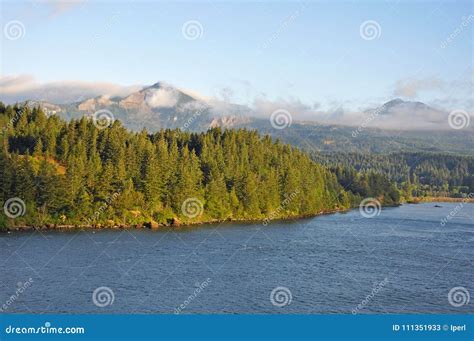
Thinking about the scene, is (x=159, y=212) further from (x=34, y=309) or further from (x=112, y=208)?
(x=34, y=309)

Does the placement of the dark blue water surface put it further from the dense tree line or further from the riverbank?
the dense tree line

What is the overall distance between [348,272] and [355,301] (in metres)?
13.1

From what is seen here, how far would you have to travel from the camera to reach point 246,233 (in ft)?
322

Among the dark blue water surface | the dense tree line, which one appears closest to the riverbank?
the dense tree line

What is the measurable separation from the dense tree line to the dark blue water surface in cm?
934

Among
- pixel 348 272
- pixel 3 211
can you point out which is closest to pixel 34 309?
pixel 348 272

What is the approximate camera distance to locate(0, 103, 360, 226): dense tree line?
320ft

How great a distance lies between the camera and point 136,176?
111m

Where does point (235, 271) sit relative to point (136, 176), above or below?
below

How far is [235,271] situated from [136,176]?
53.7m

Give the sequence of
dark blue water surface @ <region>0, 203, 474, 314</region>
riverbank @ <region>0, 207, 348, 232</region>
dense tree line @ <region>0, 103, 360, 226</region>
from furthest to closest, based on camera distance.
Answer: dense tree line @ <region>0, 103, 360, 226</region>
riverbank @ <region>0, 207, 348, 232</region>
dark blue water surface @ <region>0, 203, 474, 314</region>

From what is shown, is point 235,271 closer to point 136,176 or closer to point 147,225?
point 147,225

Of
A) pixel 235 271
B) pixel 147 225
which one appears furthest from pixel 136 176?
pixel 235 271

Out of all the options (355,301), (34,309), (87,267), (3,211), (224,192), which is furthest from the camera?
(224,192)
